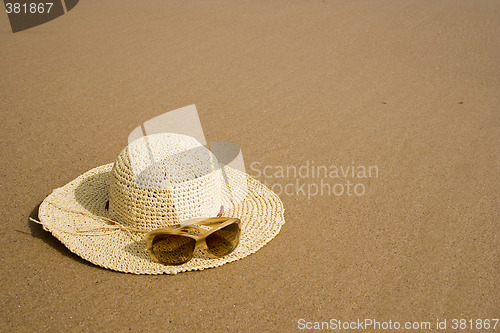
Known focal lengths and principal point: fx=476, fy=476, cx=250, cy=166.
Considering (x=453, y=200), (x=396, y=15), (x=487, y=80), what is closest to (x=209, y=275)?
(x=453, y=200)

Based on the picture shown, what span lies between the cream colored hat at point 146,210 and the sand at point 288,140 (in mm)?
79

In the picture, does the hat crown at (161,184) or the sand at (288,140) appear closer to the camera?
the sand at (288,140)

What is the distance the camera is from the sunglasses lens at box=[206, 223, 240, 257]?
2.24 metres

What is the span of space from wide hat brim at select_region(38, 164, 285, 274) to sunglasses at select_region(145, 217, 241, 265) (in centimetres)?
4

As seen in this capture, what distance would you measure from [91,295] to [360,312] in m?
1.20

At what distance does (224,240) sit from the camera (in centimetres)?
226

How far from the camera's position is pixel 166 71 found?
15.9 ft

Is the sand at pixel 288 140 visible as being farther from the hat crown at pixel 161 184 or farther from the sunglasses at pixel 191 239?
the hat crown at pixel 161 184

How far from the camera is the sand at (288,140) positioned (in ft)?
7.05

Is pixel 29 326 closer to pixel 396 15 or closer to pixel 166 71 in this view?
pixel 166 71

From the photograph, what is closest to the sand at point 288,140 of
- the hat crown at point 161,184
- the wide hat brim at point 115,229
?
the wide hat brim at point 115,229

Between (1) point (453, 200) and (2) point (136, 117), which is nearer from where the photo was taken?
(1) point (453, 200)

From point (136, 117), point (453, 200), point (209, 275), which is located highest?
point (136, 117)

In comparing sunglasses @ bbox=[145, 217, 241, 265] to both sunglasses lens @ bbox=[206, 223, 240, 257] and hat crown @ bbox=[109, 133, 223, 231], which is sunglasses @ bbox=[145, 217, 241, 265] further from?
hat crown @ bbox=[109, 133, 223, 231]
